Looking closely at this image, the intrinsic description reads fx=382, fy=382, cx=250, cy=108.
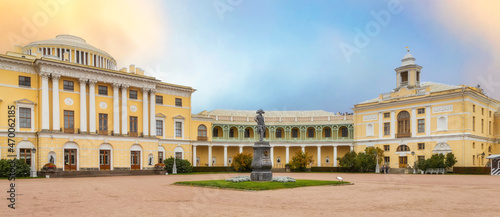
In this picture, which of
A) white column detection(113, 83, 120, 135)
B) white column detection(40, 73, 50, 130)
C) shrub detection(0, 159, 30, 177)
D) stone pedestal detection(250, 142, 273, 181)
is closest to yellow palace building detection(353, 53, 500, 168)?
stone pedestal detection(250, 142, 273, 181)

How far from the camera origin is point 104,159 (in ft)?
143

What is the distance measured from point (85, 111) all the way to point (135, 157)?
8.12 metres

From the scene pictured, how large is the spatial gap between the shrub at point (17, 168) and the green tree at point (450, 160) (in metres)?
45.9

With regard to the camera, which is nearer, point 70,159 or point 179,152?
point 70,159

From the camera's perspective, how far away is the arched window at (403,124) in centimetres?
5344

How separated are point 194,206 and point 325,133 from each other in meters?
55.4

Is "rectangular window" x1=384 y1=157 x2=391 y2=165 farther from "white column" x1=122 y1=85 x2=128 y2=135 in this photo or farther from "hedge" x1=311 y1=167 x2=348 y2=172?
"white column" x1=122 y1=85 x2=128 y2=135

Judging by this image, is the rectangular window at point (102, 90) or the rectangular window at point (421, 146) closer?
the rectangular window at point (102, 90)

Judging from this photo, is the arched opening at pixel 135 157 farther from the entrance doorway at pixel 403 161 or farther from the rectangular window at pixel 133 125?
the entrance doorway at pixel 403 161

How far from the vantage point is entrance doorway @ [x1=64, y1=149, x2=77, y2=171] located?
4062cm

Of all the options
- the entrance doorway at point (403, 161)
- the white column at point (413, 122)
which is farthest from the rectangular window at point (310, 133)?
the white column at point (413, 122)

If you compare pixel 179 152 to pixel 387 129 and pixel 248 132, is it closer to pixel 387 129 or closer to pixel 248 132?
pixel 248 132

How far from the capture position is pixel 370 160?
53.0 metres

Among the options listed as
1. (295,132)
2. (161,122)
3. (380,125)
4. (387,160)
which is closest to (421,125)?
(380,125)
